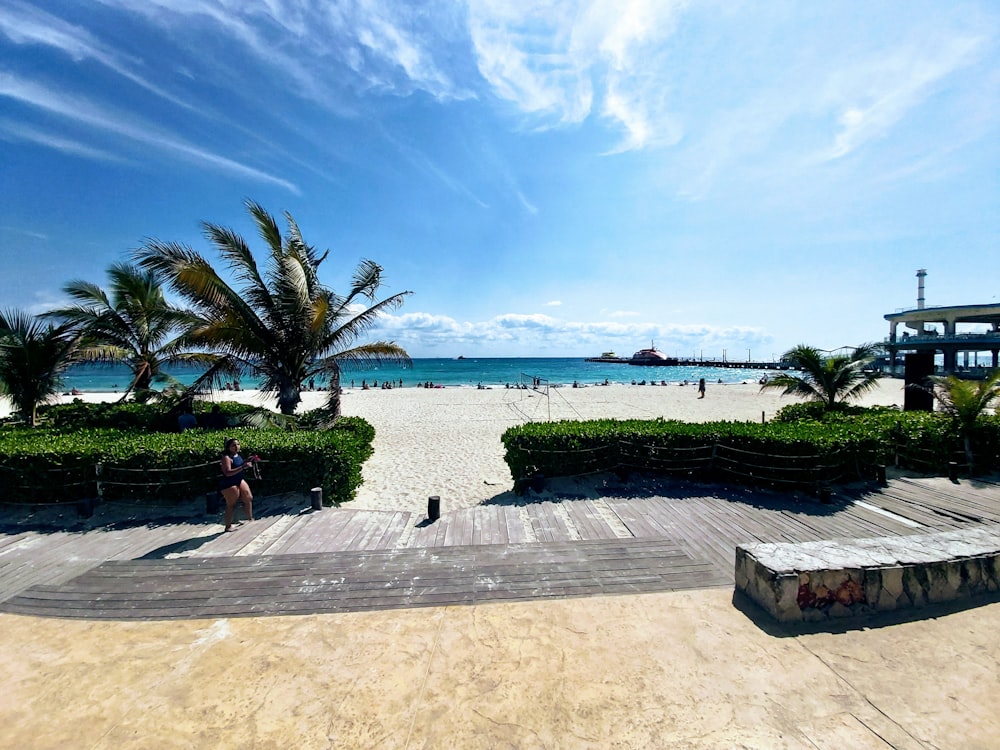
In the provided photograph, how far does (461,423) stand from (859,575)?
16.9 metres

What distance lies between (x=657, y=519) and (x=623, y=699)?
374 centimetres

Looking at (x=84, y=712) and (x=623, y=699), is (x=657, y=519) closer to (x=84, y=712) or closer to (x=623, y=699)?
(x=623, y=699)

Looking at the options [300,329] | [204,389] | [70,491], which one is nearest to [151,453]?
[70,491]

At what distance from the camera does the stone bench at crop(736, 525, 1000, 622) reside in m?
3.84

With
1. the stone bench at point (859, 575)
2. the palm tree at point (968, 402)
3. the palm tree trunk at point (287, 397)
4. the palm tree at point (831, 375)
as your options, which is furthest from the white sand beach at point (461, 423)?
the palm tree at point (968, 402)

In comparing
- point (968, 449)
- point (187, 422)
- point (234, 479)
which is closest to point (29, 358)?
point (187, 422)

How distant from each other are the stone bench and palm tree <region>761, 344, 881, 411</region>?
9003mm

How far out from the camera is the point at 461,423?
1986cm

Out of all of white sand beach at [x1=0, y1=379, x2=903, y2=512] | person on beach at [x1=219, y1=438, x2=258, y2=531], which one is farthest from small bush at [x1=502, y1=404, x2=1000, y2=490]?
person on beach at [x1=219, y1=438, x2=258, y2=531]

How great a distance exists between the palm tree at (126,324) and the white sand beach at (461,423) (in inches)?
175

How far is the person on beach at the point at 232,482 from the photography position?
6195 millimetres

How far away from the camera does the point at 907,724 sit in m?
2.79

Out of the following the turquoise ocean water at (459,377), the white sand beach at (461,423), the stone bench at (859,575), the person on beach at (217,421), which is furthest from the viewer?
the turquoise ocean water at (459,377)

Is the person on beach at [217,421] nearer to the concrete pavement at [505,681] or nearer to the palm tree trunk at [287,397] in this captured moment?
the palm tree trunk at [287,397]
